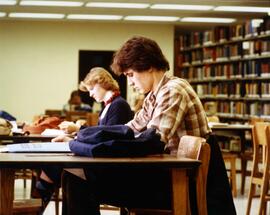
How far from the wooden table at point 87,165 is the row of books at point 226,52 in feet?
27.1

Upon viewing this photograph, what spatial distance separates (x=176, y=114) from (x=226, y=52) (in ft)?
29.6

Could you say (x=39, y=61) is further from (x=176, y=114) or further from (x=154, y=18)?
(x=176, y=114)

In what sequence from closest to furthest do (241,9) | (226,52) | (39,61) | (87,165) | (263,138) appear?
1. (87,165)
2. (263,138)
3. (241,9)
4. (226,52)
5. (39,61)

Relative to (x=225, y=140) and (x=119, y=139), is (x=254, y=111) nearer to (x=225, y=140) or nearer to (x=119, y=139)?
(x=225, y=140)

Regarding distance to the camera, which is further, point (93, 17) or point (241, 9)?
point (93, 17)

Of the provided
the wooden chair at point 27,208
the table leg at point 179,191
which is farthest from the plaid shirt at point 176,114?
the wooden chair at point 27,208

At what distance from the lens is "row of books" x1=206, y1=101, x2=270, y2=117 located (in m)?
10.2

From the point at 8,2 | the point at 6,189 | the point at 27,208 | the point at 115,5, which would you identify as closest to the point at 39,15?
the point at 8,2

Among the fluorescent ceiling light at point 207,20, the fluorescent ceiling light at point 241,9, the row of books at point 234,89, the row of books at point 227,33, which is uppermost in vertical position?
the fluorescent ceiling light at point 241,9

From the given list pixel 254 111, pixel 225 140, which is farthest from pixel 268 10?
pixel 225 140

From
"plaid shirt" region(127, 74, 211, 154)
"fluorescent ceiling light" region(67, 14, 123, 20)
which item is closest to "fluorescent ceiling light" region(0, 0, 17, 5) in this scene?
"fluorescent ceiling light" region(67, 14, 123, 20)

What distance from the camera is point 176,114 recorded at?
2.41m

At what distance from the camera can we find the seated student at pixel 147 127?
2.23m

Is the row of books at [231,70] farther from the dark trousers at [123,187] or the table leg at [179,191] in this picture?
the table leg at [179,191]
